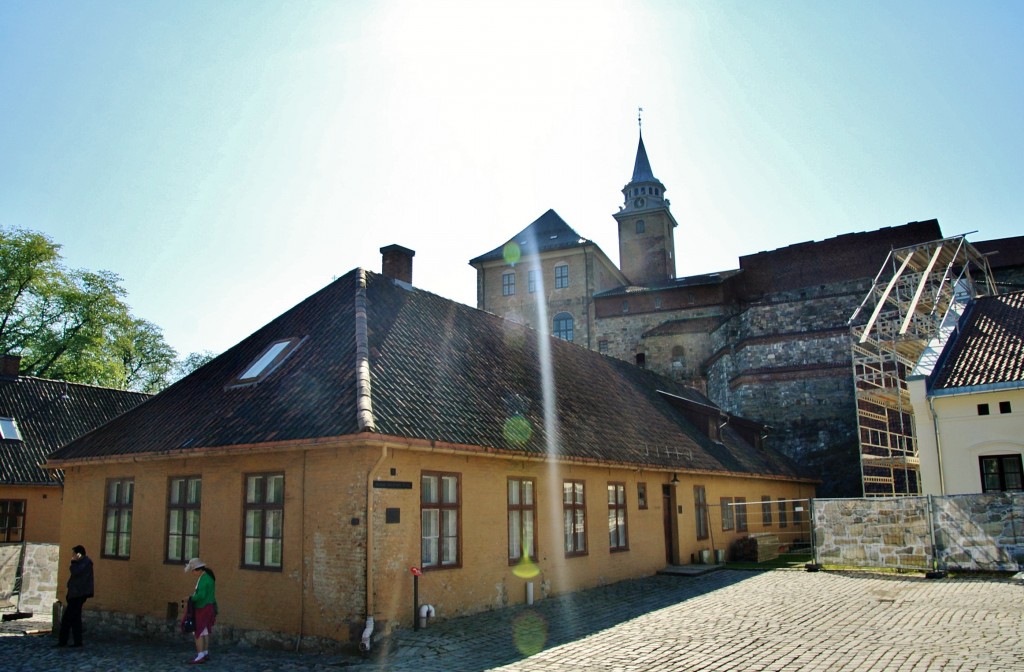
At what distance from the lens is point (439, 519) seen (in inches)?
484

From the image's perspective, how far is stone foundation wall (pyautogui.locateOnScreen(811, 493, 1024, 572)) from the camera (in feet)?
55.5

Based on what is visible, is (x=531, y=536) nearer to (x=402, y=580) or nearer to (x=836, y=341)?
(x=402, y=580)

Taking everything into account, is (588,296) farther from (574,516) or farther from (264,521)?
(264,521)

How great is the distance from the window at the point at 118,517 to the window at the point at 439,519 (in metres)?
6.00

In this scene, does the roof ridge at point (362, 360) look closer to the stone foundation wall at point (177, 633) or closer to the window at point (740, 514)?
the stone foundation wall at point (177, 633)

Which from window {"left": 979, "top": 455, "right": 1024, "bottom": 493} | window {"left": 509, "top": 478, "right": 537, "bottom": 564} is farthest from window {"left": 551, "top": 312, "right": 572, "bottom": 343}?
window {"left": 509, "top": 478, "right": 537, "bottom": 564}

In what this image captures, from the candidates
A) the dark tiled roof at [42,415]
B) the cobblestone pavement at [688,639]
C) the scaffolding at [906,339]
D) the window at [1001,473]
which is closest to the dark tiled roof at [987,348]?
the scaffolding at [906,339]

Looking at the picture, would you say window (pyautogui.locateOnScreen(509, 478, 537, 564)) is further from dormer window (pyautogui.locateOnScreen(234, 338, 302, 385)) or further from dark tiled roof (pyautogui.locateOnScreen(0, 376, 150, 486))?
dark tiled roof (pyautogui.locateOnScreen(0, 376, 150, 486))

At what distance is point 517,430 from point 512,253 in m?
37.9

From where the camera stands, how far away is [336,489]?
11.1 metres

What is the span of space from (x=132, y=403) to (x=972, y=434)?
92.9 feet

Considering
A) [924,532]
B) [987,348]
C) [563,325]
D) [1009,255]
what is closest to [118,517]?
[924,532]

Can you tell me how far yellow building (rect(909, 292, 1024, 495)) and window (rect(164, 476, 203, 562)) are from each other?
61.7 feet

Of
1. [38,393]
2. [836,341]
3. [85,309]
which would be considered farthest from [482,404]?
[85,309]
